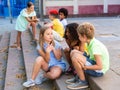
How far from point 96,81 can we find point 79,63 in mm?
354

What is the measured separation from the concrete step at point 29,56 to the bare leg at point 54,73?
211mm

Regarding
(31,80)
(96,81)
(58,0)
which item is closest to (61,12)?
(31,80)

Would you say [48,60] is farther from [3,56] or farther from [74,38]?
[3,56]

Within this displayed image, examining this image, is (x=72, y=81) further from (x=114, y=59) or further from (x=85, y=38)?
(x=114, y=59)

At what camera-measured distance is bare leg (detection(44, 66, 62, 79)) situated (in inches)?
182

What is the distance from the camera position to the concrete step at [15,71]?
5.12m

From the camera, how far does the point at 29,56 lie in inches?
266

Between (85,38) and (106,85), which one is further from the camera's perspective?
(85,38)

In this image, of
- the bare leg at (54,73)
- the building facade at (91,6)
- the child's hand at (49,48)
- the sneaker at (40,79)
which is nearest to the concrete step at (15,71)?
the sneaker at (40,79)

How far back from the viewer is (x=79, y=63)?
13.4ft

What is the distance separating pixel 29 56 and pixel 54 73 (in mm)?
2209

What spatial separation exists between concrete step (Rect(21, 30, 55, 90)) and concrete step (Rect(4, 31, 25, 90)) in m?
0.17

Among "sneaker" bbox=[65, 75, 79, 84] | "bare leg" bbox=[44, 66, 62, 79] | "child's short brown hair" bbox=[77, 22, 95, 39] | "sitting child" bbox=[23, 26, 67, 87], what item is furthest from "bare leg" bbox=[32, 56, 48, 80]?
"child's short brown hair" bbox=[77, 22, 95, 39]

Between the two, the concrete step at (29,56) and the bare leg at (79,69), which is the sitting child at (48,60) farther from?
the bare leg at (79,69)
